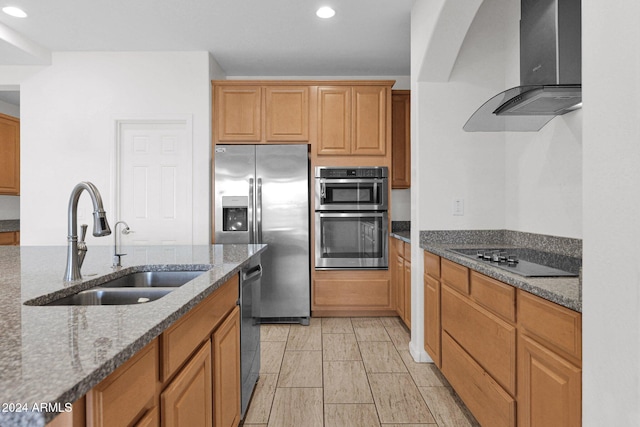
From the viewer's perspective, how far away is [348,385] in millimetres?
2354

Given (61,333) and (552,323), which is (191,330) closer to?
Answer: (61,333)

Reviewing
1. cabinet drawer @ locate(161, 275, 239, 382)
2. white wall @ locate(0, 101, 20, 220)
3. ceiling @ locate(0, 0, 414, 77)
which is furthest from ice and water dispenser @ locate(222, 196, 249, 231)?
white wall @ locate(0, 101, 20, 220)

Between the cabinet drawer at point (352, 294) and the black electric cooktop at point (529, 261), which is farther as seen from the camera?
the cabinet drawer at point (352, 294)

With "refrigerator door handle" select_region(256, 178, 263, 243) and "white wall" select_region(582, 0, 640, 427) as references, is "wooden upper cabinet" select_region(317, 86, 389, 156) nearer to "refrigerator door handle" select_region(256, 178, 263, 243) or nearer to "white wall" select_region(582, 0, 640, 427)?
"refrigerator door handle" select_region(256, 178, 263, 243)

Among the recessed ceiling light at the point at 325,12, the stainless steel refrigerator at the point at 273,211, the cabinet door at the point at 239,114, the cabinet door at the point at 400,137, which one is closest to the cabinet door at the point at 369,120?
the cabinet door at the point at 400,137

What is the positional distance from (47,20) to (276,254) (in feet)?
9.57

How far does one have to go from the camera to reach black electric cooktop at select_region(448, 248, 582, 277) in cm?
146

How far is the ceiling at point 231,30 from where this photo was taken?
9.64ft

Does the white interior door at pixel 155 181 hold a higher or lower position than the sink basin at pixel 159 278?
higher

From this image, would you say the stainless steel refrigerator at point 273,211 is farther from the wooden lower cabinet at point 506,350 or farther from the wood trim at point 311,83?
the wooden lower cabinet at point 506,350

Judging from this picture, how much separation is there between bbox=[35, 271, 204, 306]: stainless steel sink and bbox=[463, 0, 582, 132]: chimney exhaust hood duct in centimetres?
169

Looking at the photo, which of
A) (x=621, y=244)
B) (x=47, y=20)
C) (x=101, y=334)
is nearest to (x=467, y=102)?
(x=621, y=244)

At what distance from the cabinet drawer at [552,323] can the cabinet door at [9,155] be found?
6.20 meters

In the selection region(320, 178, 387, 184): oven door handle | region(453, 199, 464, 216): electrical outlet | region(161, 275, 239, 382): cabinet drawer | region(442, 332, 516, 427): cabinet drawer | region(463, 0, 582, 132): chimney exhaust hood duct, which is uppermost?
region(463, 0, 582, 132): chimney exhaust hood duct
